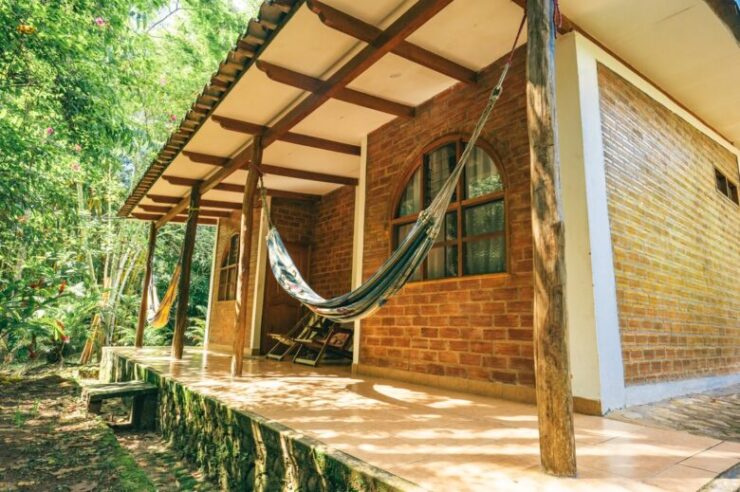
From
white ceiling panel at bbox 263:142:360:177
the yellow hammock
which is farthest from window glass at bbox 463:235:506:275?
the yellow hammock

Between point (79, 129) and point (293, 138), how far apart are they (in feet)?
7.64

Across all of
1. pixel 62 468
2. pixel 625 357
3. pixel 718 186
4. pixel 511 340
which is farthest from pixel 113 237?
pixel 718 186

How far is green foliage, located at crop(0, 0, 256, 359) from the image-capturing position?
4402 mm

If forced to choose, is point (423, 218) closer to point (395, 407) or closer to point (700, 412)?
point (395, 407)

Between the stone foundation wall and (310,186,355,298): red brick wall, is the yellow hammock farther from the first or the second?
the stone foundation wall

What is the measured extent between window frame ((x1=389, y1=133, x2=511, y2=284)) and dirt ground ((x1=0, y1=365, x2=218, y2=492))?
240 centimetres

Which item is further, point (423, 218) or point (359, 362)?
point (359, 362)

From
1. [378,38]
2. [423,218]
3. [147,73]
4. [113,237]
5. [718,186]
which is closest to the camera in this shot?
[423,218]

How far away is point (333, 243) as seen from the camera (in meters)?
6.64

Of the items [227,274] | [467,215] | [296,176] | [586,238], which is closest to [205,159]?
[296,176]

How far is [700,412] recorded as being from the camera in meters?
2.77

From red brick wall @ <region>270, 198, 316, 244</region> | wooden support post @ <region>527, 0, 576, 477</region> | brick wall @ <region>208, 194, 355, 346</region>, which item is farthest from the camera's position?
red brick wall @ <region>270, 198, 316, 244</region>

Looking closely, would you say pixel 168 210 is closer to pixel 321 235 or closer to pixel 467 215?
pixel 321 235

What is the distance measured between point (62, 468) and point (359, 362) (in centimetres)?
256
